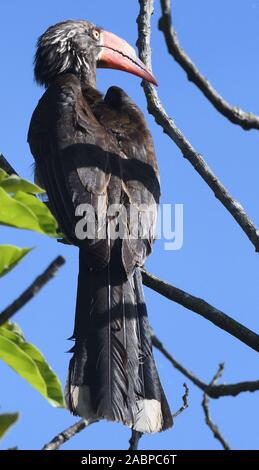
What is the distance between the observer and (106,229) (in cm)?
454

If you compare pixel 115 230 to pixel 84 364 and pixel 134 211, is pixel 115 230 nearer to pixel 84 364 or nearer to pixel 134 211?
pixel 134 211

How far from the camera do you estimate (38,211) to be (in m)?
2.20

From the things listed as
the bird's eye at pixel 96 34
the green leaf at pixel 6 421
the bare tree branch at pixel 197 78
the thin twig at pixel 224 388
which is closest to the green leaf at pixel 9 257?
the green leaf at pixel 6 421

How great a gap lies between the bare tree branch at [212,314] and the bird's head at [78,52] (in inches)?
117

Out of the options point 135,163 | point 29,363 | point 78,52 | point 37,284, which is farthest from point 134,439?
point 78,52

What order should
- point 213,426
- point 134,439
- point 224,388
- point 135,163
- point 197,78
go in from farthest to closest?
point 135,163
point 134,439
point 213,426
point 197,78
point 224,388

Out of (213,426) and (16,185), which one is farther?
(213,426)

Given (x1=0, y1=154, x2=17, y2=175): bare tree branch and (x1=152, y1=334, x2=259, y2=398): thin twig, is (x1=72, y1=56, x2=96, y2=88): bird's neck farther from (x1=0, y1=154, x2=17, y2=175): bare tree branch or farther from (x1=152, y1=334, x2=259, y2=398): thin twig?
(x1=152, y1=334, x2=259, y2=398): thin twig

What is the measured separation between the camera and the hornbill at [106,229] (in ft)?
13.0

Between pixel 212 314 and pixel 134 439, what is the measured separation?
0.73 m

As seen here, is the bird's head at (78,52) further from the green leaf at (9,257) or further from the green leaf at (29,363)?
the green leaf at (9,257)

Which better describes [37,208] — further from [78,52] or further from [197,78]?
[78,52]

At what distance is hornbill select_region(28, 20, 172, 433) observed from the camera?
3949 millimetres
